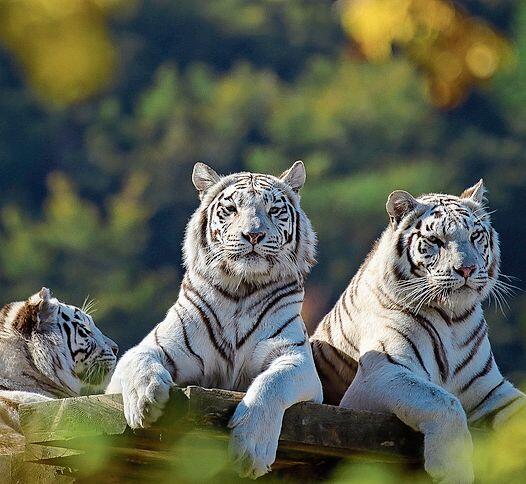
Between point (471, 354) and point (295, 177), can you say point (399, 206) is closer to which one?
point (295, 177)

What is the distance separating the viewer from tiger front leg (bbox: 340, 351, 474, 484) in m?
3.93

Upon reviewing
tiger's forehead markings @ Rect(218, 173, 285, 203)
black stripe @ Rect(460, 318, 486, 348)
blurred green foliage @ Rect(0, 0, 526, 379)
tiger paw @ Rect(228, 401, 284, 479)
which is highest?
blurred green foliage @ Rect(0, 0, 526, 379)

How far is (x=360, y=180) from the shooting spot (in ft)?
64.7

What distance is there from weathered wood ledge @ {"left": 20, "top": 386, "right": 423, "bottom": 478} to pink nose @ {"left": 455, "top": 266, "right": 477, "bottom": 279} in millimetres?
637

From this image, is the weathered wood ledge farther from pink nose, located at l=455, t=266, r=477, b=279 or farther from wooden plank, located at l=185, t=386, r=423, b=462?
pink nose, located at l=455, t=266, r=477, b=279

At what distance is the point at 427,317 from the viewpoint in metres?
4.57

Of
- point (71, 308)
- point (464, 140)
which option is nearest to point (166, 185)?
point (464, 140)

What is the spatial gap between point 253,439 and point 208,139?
1800 centimetres

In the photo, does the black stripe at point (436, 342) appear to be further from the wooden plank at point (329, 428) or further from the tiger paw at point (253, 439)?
the tiger paw at point (253, 439)

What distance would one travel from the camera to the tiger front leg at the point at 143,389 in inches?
141

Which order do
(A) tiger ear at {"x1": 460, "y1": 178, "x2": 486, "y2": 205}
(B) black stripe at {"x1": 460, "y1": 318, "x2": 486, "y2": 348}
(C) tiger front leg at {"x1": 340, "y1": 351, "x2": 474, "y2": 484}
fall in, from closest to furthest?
(C) tiger front leg at {"x1": 340, "y1": 351, "x2": 474, "y2": 484}
(B) black stripe at {"x1": 460, "y1": 318, "x2": 486, "y2": 348}
(A) tiger ear at {"x1": 460, "y1": 178, "x2": 486, "y2": 205}

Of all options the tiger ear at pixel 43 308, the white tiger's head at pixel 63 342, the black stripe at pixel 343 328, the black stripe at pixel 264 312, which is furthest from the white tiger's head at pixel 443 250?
the tiger ear at pixel 43 308

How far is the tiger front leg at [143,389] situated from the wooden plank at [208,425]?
0.03 m

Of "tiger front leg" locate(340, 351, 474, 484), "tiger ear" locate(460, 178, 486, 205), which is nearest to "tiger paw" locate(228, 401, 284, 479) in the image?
"tiger front leg" locate(340, 351, 474, 484)
